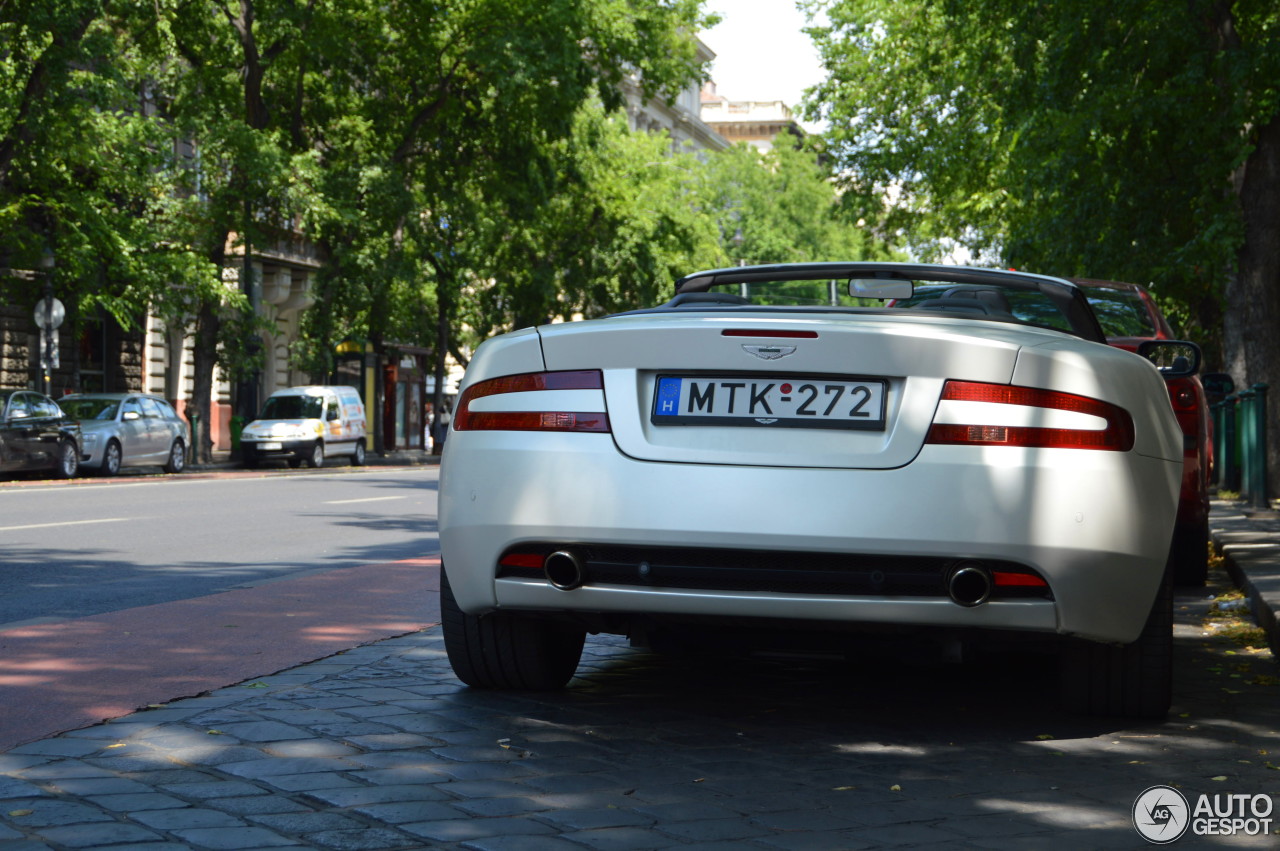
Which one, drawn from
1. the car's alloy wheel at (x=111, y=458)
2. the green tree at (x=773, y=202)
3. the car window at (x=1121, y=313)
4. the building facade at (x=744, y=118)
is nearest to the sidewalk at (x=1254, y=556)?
the car window at (x=1121, y=313)

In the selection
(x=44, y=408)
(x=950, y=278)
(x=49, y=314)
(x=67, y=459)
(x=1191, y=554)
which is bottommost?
(x=1191, y=554)

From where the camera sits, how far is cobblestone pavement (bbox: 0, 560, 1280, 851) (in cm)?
377

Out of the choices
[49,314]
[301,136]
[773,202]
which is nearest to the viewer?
[49,314]

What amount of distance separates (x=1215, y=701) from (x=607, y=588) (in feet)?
7.89

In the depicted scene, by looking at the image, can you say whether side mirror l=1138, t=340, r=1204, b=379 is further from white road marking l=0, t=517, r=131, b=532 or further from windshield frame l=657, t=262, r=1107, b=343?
white road marking l=0, t=517, r=131, b=532

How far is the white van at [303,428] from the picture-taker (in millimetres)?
36781

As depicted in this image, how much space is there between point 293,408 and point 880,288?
1325 inches

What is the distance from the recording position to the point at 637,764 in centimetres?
453

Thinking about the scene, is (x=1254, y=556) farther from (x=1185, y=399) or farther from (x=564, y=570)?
(x=564, y=570)

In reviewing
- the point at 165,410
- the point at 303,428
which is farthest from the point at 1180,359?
the point at 303,428

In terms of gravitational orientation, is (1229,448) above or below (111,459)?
above

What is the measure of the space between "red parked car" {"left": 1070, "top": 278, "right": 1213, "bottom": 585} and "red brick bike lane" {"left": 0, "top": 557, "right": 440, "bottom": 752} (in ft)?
13.5

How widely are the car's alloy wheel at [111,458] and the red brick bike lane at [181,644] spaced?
1940 centimetres

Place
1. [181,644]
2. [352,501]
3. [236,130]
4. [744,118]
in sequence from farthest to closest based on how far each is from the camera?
[744,118], [236,130], [352,501], [181,644]
